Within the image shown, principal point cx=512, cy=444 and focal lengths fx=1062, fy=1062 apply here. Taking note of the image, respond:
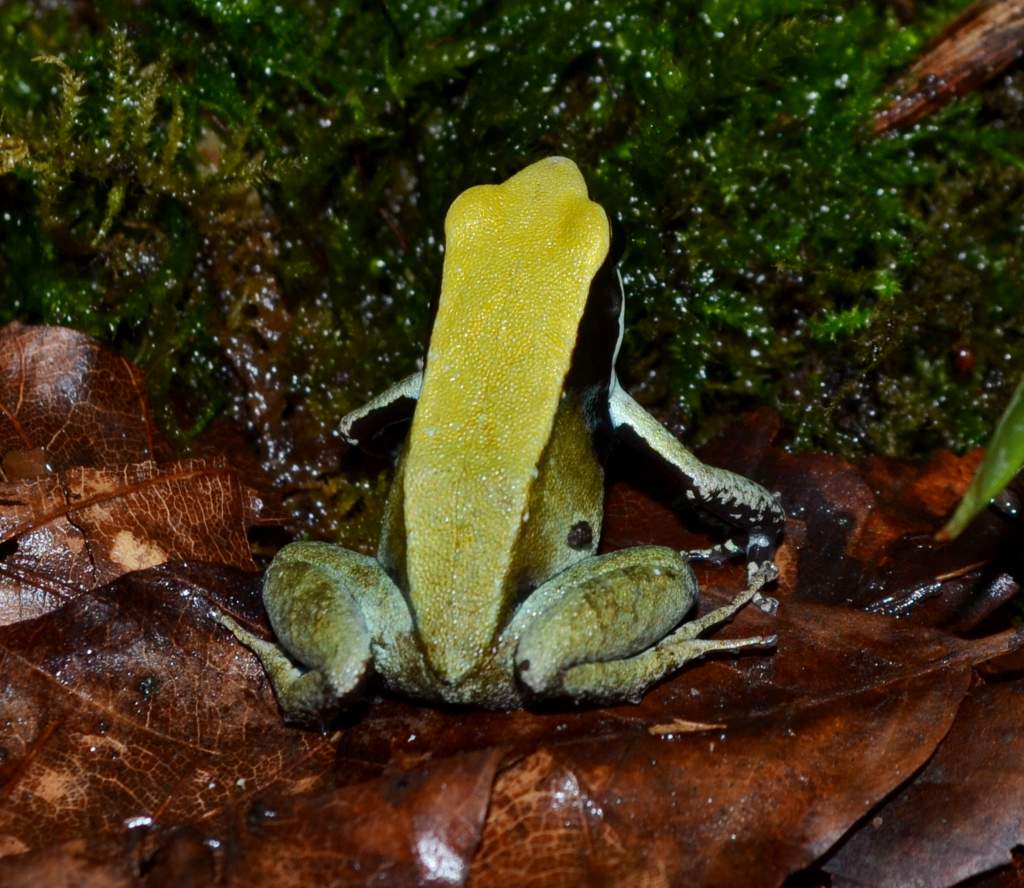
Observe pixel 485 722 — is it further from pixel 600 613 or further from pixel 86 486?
pixel 86 486

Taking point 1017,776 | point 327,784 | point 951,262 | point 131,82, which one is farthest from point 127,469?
point 951,262

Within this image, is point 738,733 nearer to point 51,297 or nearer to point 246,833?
point 246,833

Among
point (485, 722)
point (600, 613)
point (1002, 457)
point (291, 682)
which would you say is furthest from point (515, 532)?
point (1002, 457)

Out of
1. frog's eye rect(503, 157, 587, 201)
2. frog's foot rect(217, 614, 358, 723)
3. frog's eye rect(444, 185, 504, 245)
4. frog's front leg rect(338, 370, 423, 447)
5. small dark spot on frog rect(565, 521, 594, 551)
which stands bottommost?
frog's foot rect(217, 614, 358, 723)

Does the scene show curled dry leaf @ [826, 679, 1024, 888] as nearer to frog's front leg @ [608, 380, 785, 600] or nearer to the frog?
the frog

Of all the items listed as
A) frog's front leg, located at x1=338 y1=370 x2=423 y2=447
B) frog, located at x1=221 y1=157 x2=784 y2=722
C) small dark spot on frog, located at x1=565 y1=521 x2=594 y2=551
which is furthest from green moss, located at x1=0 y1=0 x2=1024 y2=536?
small dark spot on frog, located at x1=565 y1=521 x2=594 y2=551

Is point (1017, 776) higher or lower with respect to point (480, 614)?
lower
